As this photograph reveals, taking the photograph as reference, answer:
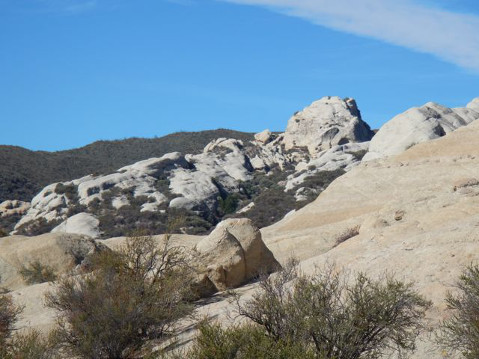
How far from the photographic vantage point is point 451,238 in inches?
734

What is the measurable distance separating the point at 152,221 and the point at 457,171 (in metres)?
29.5

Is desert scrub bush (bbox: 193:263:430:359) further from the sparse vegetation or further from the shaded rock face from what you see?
the sparse vegetation

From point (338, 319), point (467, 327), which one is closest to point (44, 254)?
point (338, 319)

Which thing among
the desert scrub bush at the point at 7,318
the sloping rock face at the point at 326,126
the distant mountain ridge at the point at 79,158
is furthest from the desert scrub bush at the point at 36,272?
the sloping rock face at the point at 326,126

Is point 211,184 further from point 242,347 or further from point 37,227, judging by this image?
point 242,347

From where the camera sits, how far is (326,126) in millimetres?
83188

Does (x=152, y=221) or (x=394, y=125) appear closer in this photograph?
(x=394, y=125)

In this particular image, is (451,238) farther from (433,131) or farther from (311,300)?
(433,131)

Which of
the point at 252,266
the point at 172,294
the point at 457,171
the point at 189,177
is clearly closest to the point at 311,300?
the point at 172,294

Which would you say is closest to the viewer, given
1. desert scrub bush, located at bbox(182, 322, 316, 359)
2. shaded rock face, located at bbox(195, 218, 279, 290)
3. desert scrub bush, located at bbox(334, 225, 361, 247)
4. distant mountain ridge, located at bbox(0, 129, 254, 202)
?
desert scrub bush, located at bbox(182, 322, 316, 359)

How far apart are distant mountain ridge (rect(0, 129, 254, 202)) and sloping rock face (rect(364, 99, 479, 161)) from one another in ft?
127

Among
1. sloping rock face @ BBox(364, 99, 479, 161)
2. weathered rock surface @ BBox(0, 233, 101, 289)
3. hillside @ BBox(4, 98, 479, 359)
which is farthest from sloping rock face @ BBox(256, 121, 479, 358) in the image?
weathered rock surface @ BBox(0, 233, 101, 289)

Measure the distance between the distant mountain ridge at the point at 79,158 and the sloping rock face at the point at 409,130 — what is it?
38679 mm

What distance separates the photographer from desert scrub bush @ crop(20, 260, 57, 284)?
24094 mm
